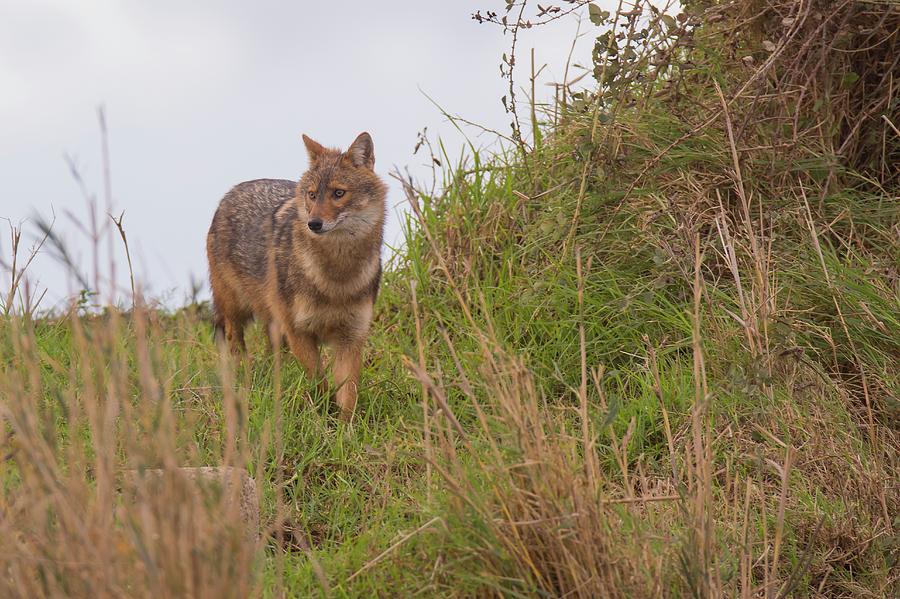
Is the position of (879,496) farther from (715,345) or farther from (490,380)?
(490,380)

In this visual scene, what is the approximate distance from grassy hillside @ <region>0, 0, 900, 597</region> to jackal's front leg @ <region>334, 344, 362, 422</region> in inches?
4.2

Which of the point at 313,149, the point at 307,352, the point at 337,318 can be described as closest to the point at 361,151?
the point at 313,149

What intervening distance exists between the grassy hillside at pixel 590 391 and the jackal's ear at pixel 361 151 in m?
0.79

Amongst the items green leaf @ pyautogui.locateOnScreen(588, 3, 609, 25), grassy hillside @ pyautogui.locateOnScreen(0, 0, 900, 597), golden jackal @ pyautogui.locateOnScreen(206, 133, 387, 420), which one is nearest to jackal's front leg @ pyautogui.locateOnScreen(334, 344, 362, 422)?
golden jackal @ pyautogui.locateOnScreen(206, 133, 387, 420)

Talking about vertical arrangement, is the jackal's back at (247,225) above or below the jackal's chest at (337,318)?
above

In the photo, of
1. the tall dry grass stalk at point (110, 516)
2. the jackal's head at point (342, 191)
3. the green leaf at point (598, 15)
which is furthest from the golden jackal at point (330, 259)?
the tall dry grass stalk at point (110, 516)

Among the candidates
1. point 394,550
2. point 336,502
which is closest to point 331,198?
point 336,502

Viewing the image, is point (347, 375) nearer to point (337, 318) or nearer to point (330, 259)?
point (337, 318)

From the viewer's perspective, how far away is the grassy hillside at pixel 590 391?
2.60 m

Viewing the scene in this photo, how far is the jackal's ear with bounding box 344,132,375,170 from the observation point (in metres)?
6.16

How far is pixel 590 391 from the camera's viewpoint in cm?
532

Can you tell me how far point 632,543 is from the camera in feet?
10.7

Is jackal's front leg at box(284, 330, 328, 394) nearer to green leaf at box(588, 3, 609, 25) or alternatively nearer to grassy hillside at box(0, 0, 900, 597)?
grassy hillside at box(0, 0, 900, 597)

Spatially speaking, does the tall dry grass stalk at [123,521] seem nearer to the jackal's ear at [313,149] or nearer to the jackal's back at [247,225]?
the jackal's ear at [313,149]
